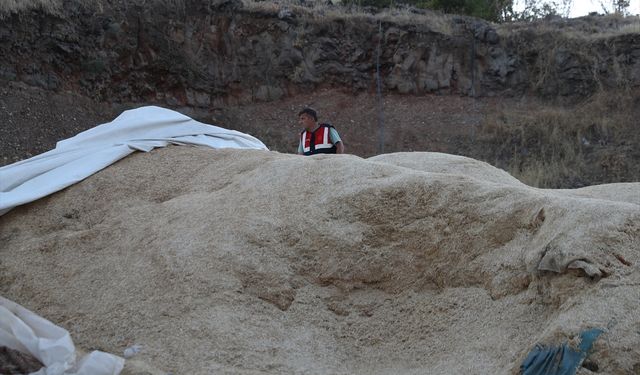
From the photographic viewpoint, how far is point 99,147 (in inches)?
222

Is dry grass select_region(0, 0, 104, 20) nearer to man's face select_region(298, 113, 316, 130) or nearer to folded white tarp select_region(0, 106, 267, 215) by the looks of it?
folded white tarp select_region(0, 106, 267, 215)

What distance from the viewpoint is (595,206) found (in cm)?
344

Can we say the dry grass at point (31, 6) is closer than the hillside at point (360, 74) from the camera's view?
Yes

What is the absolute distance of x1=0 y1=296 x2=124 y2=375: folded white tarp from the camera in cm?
331

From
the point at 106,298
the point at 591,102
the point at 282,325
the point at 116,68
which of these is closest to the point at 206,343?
the point at 282,325

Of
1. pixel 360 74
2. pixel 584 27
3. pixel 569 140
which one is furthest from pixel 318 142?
pixel 584 27

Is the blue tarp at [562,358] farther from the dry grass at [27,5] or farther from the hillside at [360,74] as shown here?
the dry grass at [27,5]

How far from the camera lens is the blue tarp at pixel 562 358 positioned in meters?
2.90

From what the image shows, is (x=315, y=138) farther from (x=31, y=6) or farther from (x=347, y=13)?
(x=347, y=13)

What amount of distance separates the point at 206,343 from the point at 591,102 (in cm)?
1353

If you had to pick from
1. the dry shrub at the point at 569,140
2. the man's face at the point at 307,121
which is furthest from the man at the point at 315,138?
the dry shrub at the point at 569,140

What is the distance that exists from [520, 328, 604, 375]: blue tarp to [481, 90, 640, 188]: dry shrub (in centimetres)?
1076

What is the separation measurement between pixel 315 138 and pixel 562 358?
3761 mm

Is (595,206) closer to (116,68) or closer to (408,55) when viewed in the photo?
(116,68)
